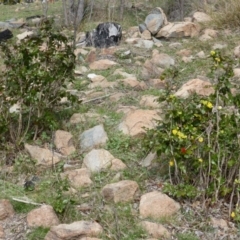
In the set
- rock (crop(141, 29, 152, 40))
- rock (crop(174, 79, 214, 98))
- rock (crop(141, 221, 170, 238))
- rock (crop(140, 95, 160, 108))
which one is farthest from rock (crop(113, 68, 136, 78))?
rock (crop(141, 221, 170, 238))

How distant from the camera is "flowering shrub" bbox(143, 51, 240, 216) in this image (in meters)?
2.96

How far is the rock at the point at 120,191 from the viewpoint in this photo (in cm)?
304

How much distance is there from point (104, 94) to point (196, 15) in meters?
2.95

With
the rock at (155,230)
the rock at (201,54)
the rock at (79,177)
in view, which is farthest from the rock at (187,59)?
the rock at (155,230)

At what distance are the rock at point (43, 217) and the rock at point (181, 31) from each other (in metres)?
4.06

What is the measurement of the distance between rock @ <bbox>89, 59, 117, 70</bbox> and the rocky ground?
0.80 feet

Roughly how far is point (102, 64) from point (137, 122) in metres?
1.76

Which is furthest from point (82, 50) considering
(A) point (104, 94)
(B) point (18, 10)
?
(B) point (18, 10)

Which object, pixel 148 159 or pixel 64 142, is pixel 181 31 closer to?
pixel 64 142

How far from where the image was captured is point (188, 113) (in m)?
3.10

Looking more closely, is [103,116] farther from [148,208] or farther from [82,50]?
[82,50]

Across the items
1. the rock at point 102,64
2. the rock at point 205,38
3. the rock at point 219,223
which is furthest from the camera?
the rock at point 205,38

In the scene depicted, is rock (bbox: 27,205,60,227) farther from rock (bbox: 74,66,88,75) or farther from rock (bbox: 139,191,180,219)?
rock (bbox: 74,66,88,75)

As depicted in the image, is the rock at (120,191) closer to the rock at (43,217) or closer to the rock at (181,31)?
the rock at (43,217)
